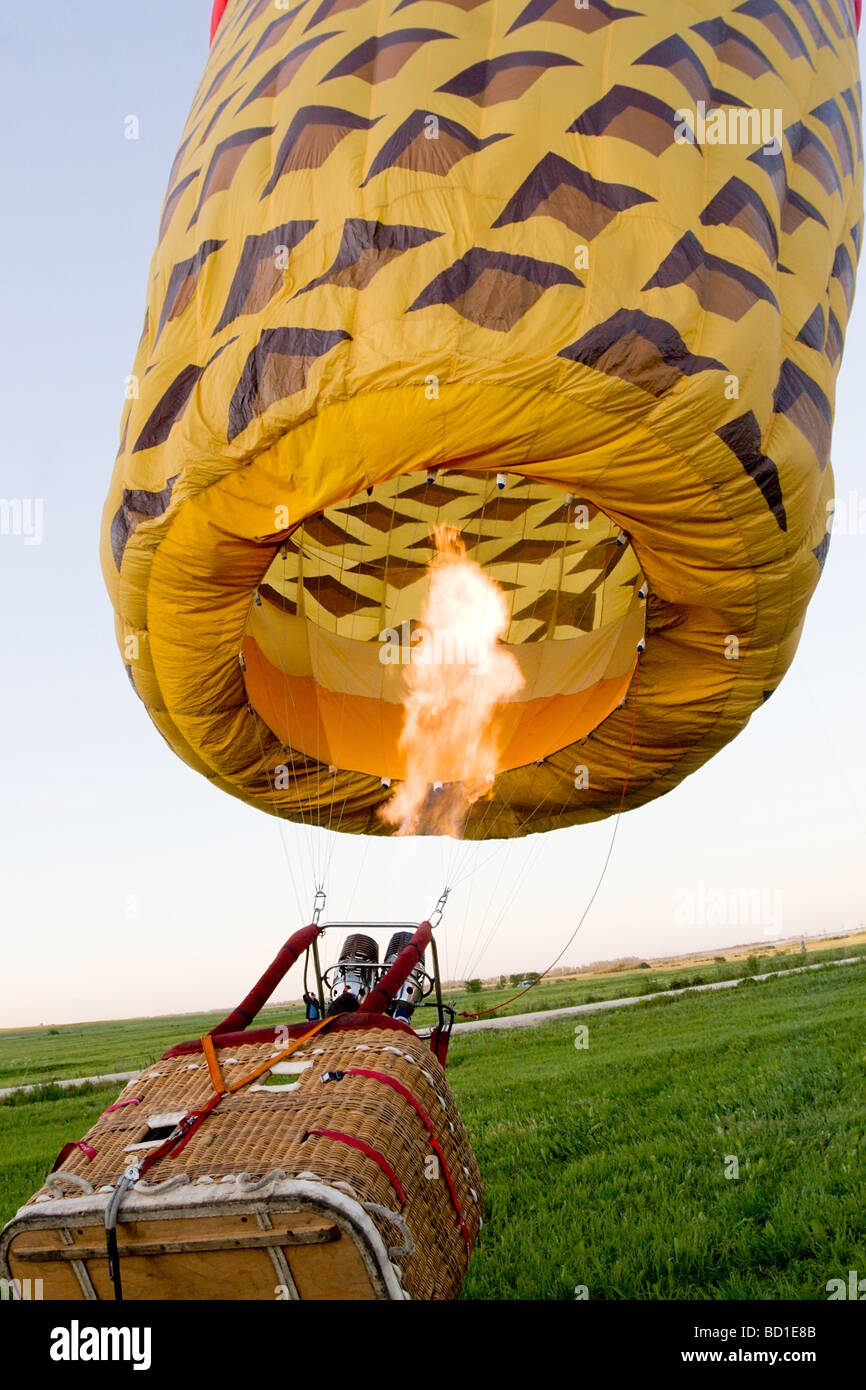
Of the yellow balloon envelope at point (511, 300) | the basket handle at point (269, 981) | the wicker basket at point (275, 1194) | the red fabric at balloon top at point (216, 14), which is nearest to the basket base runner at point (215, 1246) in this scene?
the wicker basket at point (275, 1194)

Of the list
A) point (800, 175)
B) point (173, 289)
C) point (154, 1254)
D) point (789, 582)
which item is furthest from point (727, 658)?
point (154, 1254)

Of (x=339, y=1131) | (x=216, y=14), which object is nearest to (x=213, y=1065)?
(x=339, y=1131)

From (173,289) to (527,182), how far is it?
1672 mm

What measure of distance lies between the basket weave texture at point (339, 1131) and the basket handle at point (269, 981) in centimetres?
34

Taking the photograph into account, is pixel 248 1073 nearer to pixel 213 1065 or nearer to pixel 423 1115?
pixel 213 1065

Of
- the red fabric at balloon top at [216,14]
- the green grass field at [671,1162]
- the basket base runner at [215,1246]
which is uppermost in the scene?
the red fabric at balloon top at [216,14]

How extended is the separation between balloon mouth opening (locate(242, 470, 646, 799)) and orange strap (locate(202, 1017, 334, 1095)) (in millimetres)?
2948

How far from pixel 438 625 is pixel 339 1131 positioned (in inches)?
178

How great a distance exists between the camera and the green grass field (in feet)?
11.3

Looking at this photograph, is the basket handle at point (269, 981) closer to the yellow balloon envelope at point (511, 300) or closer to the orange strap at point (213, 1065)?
the orange strap at point (213, 1065)

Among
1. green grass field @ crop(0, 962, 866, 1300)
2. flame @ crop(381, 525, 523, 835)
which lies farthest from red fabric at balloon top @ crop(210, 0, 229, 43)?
green grass field @ crop(0, 962, 866, 1300)

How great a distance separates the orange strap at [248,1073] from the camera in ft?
10.8

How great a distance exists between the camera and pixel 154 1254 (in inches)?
109
